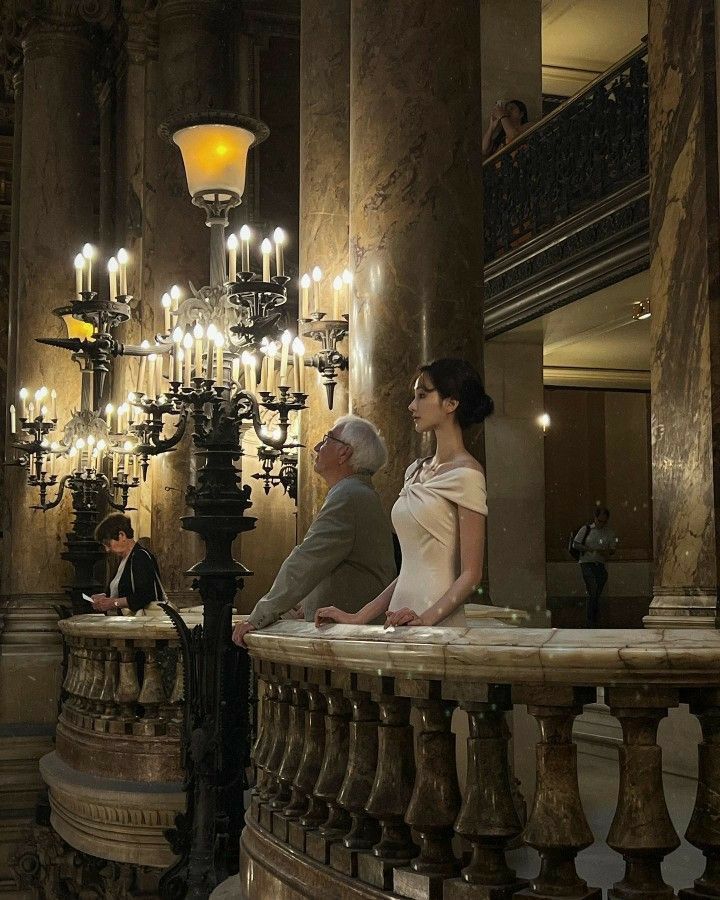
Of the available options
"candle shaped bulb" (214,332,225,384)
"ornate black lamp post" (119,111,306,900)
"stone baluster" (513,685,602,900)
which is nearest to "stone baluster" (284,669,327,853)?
"stone baluster" (513,685,602,900)

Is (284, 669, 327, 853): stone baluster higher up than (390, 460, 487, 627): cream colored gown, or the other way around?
(390, 460, 487, 627): cream colored gown

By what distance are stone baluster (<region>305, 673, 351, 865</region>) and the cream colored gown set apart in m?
0.51

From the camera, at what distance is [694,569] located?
6.59m

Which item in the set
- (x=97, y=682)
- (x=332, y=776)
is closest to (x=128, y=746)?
(x=97, y=682)

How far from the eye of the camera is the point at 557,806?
9.32ft

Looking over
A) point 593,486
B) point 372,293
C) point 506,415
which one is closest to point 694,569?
point 372,293

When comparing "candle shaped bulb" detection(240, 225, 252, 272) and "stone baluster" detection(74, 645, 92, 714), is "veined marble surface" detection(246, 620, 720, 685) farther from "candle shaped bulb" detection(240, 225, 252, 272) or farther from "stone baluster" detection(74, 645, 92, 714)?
"stone baluster" detection(74, 645, 92, 714)

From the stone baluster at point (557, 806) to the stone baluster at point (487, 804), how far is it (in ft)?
0.38

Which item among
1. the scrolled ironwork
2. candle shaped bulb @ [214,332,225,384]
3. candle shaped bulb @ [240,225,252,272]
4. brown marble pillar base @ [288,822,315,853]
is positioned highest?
the scrolled ironwork

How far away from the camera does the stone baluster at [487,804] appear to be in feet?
9.77

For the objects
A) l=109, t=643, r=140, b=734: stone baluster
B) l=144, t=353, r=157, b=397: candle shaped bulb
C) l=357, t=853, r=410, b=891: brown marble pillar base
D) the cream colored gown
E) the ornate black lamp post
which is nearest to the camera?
l=357, t=853, r=410, b=891: brown marble pillar base

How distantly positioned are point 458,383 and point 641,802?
1.88m

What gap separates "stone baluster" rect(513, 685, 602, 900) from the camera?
283 cm

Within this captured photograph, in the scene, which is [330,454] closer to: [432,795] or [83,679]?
[432,795]
